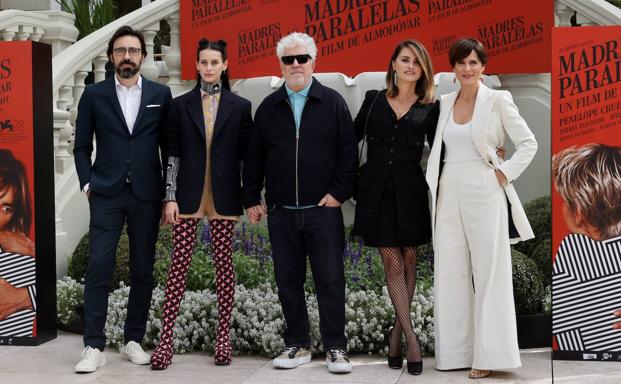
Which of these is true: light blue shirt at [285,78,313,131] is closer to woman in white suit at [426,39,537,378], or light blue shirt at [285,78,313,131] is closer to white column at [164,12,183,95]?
woman in white suit at [426,39,537,378]

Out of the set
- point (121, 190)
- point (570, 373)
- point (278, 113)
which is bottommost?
point (570, 373)

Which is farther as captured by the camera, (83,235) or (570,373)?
(83,235)

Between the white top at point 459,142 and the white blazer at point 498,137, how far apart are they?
0.03 m

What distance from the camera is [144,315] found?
5.66 metres

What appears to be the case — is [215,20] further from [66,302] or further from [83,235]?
[66,302]

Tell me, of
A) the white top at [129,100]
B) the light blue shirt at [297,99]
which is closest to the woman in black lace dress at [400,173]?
the light blue shirt at [297,99]

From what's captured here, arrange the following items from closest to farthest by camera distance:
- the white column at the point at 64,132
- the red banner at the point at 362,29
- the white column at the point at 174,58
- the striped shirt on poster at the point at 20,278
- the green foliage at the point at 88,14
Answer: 1. the striped shirt on poster at the point at 20,278
2. the white column at the point at 64,132
3. the red banner at the point at 362,29
4. the white column at the point at 174,58
5. the green foliage at the point at 88,14

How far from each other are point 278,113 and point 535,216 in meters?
2.58

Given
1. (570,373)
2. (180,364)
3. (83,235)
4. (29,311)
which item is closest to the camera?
(570,373)

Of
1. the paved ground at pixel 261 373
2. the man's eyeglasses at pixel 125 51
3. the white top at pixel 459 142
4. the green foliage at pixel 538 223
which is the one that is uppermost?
the man's eyeglasses at pixel 125 51

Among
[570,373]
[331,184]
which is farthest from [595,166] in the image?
[331,184]

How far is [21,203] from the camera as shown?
20.2 feet

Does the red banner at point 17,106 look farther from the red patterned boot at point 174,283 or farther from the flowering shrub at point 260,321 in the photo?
the red patterned boot at point 174,283

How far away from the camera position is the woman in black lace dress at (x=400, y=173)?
518 cm
